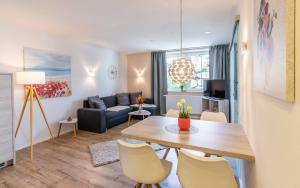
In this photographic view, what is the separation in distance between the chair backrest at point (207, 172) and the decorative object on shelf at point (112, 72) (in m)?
5.42

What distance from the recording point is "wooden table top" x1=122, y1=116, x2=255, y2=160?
1.50 metres

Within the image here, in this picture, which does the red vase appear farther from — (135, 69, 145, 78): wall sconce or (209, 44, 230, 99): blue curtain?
(135, 69, 145, 78): wall sconce

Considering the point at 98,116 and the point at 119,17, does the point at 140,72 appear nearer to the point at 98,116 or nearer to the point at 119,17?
the point at 98,116

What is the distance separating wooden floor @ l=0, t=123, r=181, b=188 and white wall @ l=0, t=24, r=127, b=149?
2.19 feet

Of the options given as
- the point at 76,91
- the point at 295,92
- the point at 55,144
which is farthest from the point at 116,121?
the point at 295,92

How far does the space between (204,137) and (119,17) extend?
2470 mm

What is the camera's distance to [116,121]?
5266mm

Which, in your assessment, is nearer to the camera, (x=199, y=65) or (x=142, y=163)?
(x=142, y=163)

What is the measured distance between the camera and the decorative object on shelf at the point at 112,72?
6.39m

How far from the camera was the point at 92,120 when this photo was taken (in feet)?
15.2

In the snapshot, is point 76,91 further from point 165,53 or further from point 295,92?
point 295,92

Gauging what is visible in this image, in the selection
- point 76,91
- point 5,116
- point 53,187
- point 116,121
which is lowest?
point 53,187

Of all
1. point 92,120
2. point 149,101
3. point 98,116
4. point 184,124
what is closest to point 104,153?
point 98,116

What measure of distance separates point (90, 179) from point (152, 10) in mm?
2693
